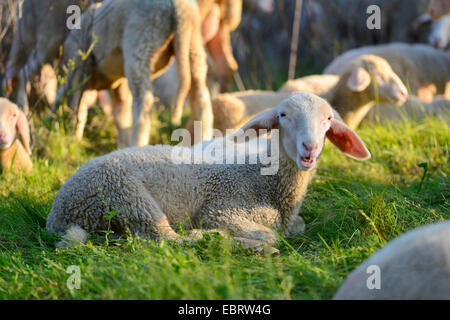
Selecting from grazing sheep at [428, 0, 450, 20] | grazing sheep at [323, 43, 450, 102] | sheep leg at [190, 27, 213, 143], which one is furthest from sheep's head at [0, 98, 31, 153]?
grazing sheep at [323, 43, 450, 102]

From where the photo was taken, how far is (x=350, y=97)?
580 cm

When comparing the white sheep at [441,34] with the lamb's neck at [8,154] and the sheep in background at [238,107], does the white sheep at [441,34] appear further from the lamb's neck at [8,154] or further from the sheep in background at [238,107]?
the lamb's neck at [8,154]

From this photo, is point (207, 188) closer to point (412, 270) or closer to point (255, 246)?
point (255, 246)

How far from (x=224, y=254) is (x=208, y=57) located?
5.01 m

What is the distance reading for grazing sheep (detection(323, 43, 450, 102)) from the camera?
25.3 feet

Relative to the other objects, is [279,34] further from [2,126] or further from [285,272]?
[285,272]

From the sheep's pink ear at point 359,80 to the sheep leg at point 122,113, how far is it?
7.26ft

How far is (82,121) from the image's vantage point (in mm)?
5438

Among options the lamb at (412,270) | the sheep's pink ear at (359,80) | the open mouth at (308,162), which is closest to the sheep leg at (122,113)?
the sheep's pink ear at (359,80)

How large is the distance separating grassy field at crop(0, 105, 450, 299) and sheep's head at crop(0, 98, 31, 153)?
272mm

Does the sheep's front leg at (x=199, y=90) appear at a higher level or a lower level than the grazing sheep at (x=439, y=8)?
lower

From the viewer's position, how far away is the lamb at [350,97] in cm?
551
